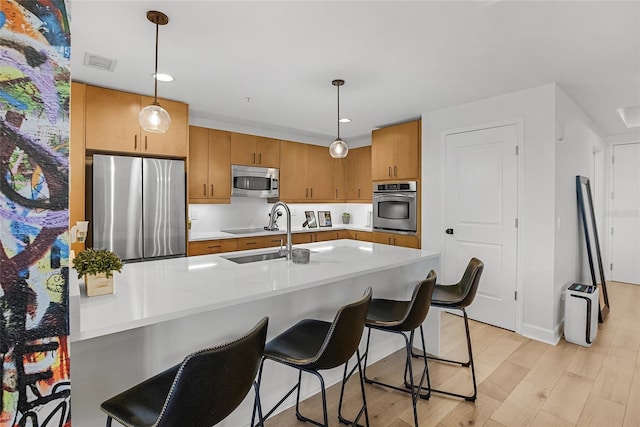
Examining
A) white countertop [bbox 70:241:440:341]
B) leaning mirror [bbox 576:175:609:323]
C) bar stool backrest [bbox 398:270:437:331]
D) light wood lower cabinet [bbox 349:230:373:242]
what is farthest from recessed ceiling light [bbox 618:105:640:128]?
bar stool backrest [bbox 398:270:437:331]

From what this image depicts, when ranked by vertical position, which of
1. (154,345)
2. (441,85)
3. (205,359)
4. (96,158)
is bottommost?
(154,345)

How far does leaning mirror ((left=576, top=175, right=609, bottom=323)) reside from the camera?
3629mm

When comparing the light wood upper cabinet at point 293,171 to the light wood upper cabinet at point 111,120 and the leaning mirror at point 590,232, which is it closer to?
the light wood upper cabinet at point 111,120

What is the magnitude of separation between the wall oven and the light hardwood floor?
1.49 meters

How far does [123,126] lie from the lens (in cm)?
322

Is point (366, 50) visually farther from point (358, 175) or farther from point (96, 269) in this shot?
point (358, 175)

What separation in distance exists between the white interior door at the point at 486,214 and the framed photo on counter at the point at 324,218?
2252 mm

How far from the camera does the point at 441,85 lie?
3.05m

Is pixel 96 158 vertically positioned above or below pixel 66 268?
above

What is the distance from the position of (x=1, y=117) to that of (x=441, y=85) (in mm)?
3079

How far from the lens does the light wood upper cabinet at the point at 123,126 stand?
10.0 ft

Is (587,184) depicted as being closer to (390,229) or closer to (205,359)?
(390,229)

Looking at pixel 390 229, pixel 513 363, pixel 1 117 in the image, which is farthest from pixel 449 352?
A: pixel 1 117

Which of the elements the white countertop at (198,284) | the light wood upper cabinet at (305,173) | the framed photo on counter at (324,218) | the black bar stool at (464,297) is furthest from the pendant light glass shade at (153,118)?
the framed photo on counter at (324,218)
